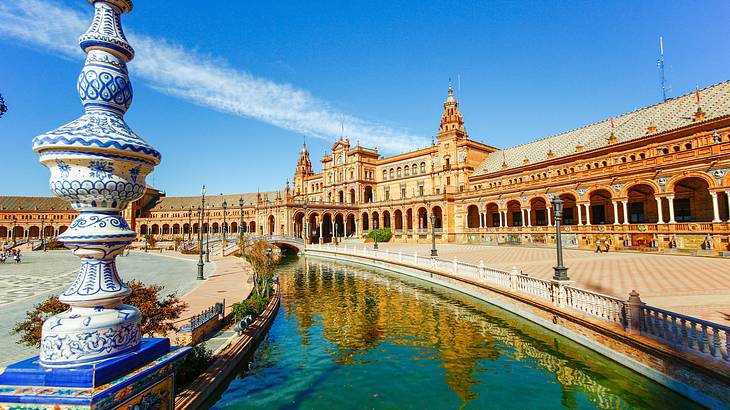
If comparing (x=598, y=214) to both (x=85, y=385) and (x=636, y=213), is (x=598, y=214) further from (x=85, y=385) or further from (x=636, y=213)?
(x=85, y=385)

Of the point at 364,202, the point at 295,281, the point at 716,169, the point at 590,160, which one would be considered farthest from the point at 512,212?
the point at 295,281

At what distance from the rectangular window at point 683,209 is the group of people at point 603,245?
656cm

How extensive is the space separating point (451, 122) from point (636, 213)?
2829cm

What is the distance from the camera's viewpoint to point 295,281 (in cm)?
2284

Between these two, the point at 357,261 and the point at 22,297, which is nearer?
the point at 22,297

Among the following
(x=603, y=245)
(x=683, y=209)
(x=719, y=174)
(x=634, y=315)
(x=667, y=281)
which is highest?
(x=719, y=174)

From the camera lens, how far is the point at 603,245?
29094 millimetres

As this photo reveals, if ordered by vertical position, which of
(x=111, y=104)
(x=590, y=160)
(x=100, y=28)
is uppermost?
(x=590, y=160)

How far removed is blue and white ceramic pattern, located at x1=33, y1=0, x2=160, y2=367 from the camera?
238 centimetres

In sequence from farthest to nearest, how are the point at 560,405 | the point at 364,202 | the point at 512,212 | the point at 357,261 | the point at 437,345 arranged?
the point at 364,202 → the point at 512,212 → the point at 357,261 → the point at 437,345 → the point at 560,405

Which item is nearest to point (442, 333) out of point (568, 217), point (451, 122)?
point (568, 217)

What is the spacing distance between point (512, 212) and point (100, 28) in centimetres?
4767

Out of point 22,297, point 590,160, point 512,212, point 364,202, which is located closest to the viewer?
point 22,297

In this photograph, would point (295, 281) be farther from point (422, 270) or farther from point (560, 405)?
point (560, 405)
